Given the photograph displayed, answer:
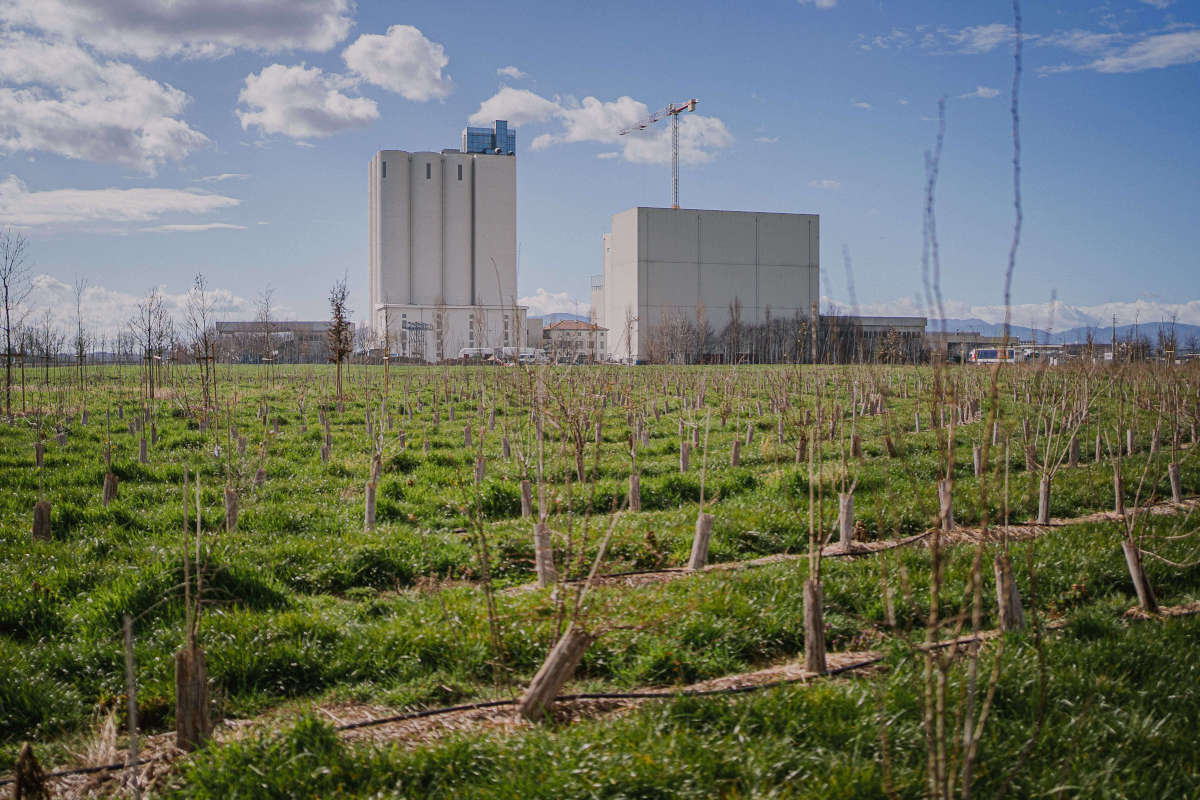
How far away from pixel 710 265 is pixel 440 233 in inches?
1192

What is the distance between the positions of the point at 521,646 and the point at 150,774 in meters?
2.13

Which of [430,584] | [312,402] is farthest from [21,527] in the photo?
[312,402]

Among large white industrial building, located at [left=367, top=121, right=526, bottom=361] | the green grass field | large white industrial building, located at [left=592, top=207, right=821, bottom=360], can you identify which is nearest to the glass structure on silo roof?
large white industrial building, located at [left=367, top=121, right=526, bottom=361]

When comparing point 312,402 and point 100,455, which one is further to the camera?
point 312,402

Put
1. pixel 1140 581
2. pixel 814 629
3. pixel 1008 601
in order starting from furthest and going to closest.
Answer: pixel 1140 581, pixel 1008 601, pixel 814 629

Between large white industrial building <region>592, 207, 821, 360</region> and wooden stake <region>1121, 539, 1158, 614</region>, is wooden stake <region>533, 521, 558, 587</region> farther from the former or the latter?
large white industrial building <region>592, 207, 821, 360</region>

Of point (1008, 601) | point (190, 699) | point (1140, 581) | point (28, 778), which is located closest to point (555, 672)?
point (190, 699)

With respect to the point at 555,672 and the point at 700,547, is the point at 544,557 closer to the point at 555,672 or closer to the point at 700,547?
the point at 700,547

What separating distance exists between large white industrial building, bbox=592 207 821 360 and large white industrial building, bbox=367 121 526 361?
47.2ft

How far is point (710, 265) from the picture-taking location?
7569cm

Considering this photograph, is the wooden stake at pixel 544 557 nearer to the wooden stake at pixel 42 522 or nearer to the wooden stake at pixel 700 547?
the wooden stake at pixel 700 547

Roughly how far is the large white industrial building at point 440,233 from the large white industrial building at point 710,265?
47.2 feet

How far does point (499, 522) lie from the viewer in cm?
830

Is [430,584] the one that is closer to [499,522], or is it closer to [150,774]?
[499,522]
